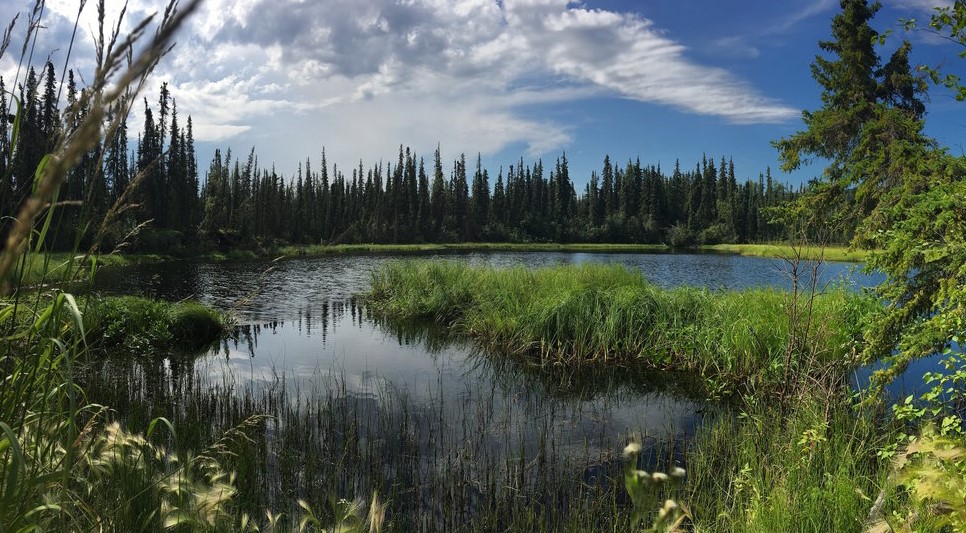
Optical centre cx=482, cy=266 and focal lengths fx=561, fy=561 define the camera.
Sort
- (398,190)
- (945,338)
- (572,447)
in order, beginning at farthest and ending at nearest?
(398,190) < (572,447) < (945,338)

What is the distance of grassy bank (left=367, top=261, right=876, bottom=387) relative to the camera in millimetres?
A: 9938

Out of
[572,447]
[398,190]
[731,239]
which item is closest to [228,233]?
[398,190]

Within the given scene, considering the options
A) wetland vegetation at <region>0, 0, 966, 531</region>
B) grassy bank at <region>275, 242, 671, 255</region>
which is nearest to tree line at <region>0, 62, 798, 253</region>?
grassy bank at <region>275, 242, 671, 255</region>

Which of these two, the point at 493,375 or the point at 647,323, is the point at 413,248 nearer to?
the point at 647,323

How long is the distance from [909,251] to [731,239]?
92.1 meters

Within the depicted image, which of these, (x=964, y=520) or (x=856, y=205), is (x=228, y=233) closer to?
(x=856, y=205)

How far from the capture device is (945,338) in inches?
159

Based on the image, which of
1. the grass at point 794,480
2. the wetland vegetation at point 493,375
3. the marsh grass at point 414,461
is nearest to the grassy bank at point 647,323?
the wetland vegetation at point 493,375

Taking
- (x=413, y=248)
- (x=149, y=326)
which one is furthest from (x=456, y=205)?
(x=149, y=326)

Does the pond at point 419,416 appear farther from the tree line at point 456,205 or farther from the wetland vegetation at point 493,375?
the tree line at point 456,205

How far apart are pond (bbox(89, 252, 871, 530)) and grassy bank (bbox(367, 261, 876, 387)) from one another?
0.84 meters

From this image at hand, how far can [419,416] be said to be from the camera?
762 cm

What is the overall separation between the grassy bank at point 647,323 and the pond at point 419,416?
2.74 ft

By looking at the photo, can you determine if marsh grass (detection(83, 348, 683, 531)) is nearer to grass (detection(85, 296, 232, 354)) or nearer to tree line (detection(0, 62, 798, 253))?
grass (detection(85, 296, 232, 354))
